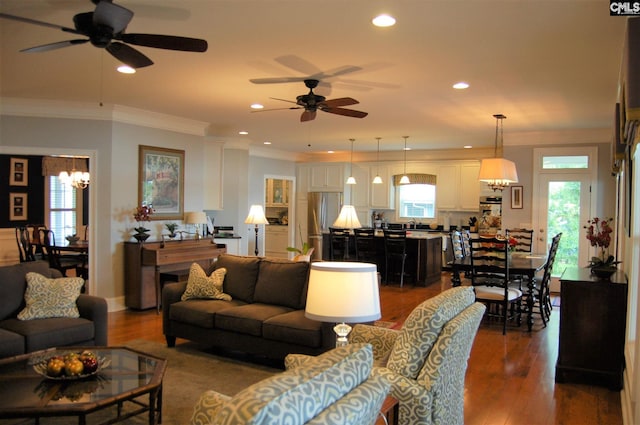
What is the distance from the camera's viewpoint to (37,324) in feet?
13.3

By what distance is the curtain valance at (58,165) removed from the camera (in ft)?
31.2

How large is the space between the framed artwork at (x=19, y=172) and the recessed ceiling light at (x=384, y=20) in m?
8.47

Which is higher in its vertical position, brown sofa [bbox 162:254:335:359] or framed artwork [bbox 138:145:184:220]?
framed artwork [bbox 138:145:184:220]

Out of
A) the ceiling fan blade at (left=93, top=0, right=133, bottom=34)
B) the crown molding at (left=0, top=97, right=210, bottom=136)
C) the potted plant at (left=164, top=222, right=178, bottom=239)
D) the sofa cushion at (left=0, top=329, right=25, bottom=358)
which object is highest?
the crown molding at (left=0, top=97, right=210, bottom=136)

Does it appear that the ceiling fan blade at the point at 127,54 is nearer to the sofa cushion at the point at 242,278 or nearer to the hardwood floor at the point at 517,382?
the sofa cushion at the point at 242,278

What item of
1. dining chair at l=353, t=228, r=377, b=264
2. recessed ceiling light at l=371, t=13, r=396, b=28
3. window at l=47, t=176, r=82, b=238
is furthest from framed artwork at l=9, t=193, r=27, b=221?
recessed ceiling light at l=371, t=13, r=396, b=28

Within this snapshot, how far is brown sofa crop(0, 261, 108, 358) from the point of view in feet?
12.6

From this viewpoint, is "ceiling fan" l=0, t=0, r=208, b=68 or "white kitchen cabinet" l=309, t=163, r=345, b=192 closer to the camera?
"ceiling fan" l=0, t=0, r=208, b=68

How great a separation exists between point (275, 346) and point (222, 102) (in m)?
3.06

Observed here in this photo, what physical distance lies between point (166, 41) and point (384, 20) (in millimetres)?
1348

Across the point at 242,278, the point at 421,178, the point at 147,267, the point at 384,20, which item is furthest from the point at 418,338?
the point at 421,178

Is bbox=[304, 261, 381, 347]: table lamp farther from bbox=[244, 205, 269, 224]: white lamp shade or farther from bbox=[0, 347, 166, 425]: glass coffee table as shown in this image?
bbox=[244, 205, 269, 224]: white lamp shade

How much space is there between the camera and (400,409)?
2350 mm

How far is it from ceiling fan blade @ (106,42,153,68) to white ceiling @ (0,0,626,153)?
0.97 feet
